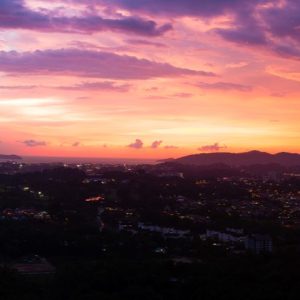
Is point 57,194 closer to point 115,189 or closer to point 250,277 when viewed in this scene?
point 115,189

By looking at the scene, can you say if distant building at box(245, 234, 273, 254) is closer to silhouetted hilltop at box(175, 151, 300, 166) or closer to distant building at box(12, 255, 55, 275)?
distant building at box(12, 255, 55, 275)

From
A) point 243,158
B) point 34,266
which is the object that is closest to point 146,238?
point 34,266

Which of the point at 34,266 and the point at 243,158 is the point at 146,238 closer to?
the point at 34,266

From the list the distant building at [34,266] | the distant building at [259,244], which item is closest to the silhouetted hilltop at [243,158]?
the distant building at [259,244]

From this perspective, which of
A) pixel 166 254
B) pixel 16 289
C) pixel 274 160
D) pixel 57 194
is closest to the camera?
pixel 16 289

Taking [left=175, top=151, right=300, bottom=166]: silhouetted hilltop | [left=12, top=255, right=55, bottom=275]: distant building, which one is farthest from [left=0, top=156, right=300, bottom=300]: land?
[left=175, top=151, right=300, bottom=166]: silhouetted hilltop

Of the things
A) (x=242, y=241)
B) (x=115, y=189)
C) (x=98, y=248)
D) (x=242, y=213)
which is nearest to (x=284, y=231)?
(x=242, y=241)
